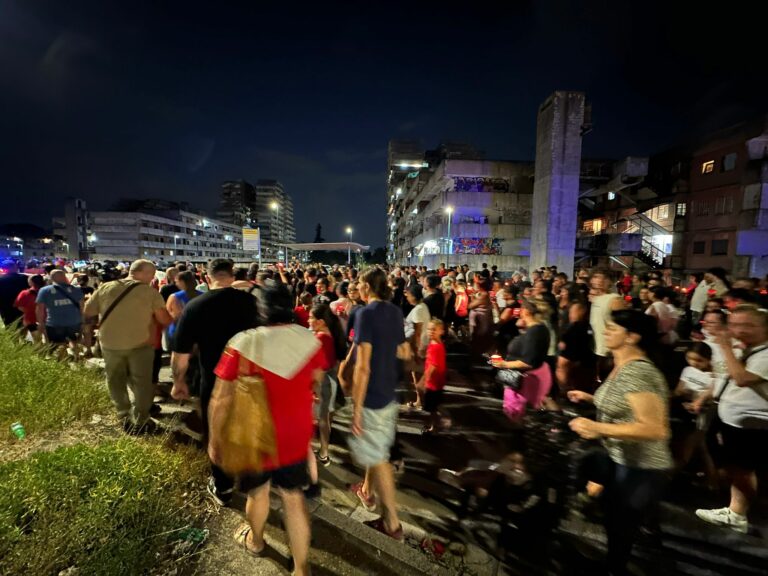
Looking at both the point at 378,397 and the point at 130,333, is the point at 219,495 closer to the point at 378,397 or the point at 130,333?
the point at 378,397

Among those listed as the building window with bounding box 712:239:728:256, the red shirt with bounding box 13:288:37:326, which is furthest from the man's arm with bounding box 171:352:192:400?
the building window with bounding box 712:239:728:256

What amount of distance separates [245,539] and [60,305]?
19.1 ft

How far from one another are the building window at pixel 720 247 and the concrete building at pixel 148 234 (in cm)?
9205

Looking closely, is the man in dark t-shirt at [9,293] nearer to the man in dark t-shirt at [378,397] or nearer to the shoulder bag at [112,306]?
the shoulder bag at [112,306]

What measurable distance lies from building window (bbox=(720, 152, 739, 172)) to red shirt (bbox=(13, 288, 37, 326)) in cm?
3513

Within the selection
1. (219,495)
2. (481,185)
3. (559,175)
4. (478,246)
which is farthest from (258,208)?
(219,495)

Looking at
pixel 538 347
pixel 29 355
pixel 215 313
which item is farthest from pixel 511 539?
pixel 29 355

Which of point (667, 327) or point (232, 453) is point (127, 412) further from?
point (667, 327)

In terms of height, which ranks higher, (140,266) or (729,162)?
(729,162)

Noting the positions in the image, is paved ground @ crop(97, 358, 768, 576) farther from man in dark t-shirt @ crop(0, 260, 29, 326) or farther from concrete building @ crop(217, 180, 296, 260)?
concrete building @ crop(217, 180, 296, 260)

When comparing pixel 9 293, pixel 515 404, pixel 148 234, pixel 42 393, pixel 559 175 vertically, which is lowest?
pixel 42 393

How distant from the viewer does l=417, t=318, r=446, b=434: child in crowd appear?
4.59 m

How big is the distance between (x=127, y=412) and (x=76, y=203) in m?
105

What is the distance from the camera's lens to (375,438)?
295cm
